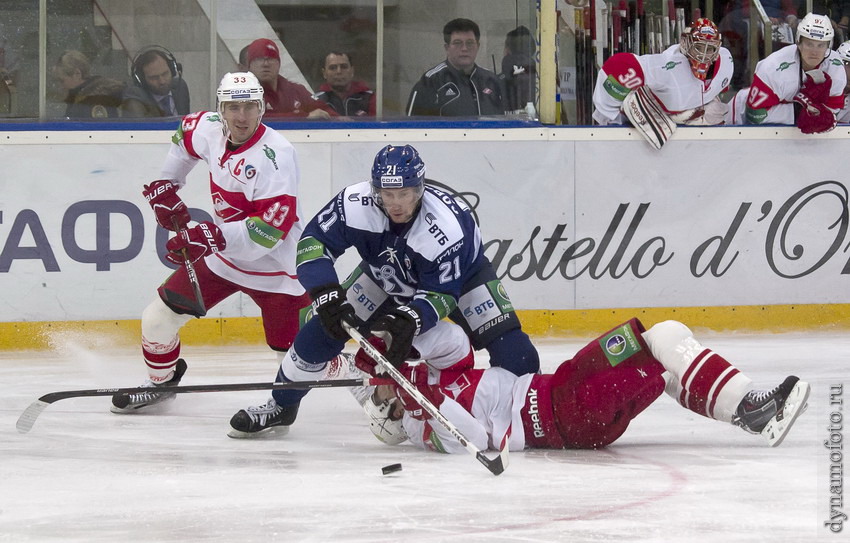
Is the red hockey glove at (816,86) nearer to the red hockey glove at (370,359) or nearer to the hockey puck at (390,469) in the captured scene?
the red hockey glove at (370,359)

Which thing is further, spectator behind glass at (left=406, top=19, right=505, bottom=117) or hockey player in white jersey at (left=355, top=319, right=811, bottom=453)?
spectator behind glass at (left=406, top=19, right=505, bottom=117)

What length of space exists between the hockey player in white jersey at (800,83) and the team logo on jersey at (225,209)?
9.56ft

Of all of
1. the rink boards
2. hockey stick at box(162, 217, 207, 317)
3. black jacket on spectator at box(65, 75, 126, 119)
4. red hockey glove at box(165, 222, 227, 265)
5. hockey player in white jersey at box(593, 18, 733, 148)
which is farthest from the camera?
hockey player in white jersey at box(593, 18, 733, 148)

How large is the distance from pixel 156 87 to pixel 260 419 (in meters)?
2.44

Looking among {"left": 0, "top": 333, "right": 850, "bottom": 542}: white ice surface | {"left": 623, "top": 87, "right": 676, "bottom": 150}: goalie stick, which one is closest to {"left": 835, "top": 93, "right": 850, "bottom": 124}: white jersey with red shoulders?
{"left": 623, "top": 87, "right": 676, "bottom": 150}: goalie stick

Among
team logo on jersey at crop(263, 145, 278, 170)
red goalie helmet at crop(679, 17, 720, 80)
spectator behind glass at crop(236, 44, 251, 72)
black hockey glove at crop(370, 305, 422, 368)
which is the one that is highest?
red goalie helmet at crop(679, 17, 720, 80)

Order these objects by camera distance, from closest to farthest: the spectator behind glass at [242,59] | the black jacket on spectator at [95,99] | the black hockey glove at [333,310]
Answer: the black hockey glove at [333,310] < the black jacket on spectator at [95,99] < the spectator behind glass at [242,59]

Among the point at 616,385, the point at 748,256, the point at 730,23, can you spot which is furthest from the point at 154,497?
the point at 730,23

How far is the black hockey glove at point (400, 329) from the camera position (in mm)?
3361

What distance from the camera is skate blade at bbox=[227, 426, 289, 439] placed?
3854 mm

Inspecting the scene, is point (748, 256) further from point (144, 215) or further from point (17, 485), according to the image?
point (17, 485)

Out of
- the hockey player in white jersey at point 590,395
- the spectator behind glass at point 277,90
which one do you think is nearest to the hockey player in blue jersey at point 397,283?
the hockey player in white jersey at point 590,395

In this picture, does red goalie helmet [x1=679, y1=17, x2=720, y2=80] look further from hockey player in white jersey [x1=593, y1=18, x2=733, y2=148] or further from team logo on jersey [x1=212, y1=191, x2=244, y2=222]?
team logo on jersey [x1=212, y1=191, x2=244, y2=222]

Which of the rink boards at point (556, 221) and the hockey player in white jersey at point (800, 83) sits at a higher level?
the hockey player in white jersey at point (800, 83)
